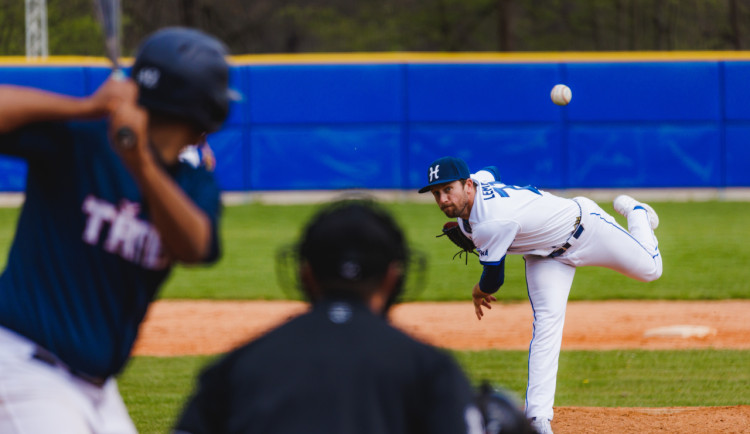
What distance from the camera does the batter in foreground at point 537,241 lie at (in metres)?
5.81

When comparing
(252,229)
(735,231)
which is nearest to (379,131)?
(252,229)

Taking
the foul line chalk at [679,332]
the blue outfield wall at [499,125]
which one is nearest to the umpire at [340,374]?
the foul line chalk at [679,332]

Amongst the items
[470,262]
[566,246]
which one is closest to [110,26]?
[566,246]

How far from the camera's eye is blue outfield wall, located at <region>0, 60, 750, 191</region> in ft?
69.6

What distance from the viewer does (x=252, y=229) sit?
17844mm

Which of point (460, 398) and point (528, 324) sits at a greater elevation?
point (460, 398)

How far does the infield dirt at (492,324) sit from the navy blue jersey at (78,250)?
575 centimetres

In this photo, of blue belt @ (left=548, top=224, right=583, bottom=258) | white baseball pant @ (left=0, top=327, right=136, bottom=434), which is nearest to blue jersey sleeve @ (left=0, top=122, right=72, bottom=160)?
white baseball pant @ (left=0, top=327, right=136, bottom=434)

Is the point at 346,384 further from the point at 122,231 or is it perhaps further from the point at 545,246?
the point at 545,246

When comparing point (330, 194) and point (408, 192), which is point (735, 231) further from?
point (330, 194)

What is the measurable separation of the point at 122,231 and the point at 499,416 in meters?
1.04

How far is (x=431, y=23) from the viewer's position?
41000 millimetres

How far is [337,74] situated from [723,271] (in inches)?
412

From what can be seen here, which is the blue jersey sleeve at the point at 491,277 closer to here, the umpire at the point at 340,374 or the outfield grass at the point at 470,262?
the umpire at the point at 340,374
